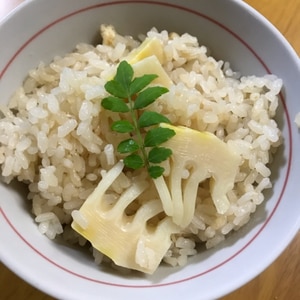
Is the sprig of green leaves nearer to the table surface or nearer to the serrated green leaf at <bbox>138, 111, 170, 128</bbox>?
the serrated green leaf at <bbox>138, 111, 170, 128</bbox>

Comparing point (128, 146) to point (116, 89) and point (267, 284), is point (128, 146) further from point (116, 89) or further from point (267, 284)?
point (267, 284)

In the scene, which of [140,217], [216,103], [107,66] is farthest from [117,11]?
[140,217]

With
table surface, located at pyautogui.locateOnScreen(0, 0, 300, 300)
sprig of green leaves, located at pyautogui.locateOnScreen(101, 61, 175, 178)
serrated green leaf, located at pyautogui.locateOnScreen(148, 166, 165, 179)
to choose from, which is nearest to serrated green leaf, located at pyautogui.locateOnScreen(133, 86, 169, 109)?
sprig of green leaves, located at pyautogui.locateOnScreen(101, 61, 175, 178)

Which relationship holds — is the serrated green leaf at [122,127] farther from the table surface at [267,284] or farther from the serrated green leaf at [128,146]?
the table surface at [267,284]

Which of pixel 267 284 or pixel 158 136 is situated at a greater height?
pixel 158 136

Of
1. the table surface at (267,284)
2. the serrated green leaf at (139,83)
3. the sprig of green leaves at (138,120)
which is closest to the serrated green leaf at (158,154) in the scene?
the sprig of green leaves at (138,120)

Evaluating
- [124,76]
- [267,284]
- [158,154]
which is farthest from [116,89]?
[267,284]
